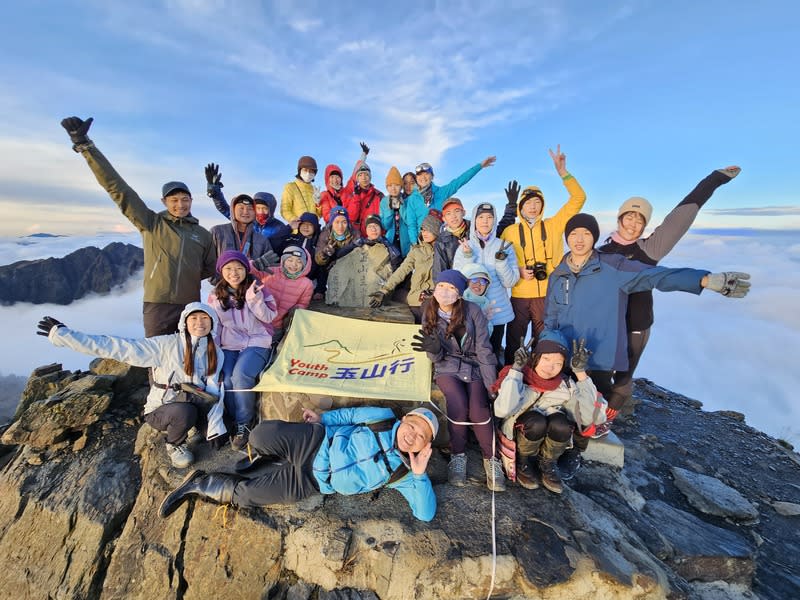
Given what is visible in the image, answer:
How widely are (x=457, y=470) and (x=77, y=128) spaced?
291 inches

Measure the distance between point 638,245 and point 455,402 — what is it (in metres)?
3.78

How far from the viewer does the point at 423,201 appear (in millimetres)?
8891

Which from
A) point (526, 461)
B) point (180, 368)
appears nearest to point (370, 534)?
point (526, 461)

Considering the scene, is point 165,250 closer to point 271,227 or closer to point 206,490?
point 271,227

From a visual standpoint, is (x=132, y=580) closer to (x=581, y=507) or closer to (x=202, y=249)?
(x=202, y=249)

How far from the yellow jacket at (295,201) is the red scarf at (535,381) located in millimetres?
6967

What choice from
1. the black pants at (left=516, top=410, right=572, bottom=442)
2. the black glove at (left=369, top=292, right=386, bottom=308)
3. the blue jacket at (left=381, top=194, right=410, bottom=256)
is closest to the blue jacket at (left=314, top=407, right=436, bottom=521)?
the black pants at (left=516, top=410, right=572, bottom=442)

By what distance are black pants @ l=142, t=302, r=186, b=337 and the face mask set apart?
4504 millimetres

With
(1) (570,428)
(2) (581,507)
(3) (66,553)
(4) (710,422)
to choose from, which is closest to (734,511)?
(2) (581,507)

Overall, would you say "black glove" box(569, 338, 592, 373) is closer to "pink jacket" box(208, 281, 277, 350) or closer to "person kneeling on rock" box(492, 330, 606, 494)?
"person kneeling on rock" box(492, 330, 606, 494)

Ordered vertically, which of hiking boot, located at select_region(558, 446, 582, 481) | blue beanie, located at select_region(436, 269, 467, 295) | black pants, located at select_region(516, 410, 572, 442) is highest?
blue beanie, located at select_region(436, 269, 467, 295)

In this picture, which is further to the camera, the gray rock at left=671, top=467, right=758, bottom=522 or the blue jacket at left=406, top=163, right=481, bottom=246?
the blue jacket at left=406, top=163, right=481, bottom=246

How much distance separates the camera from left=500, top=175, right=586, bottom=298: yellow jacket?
6352mm

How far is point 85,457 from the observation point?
20.8 ft
